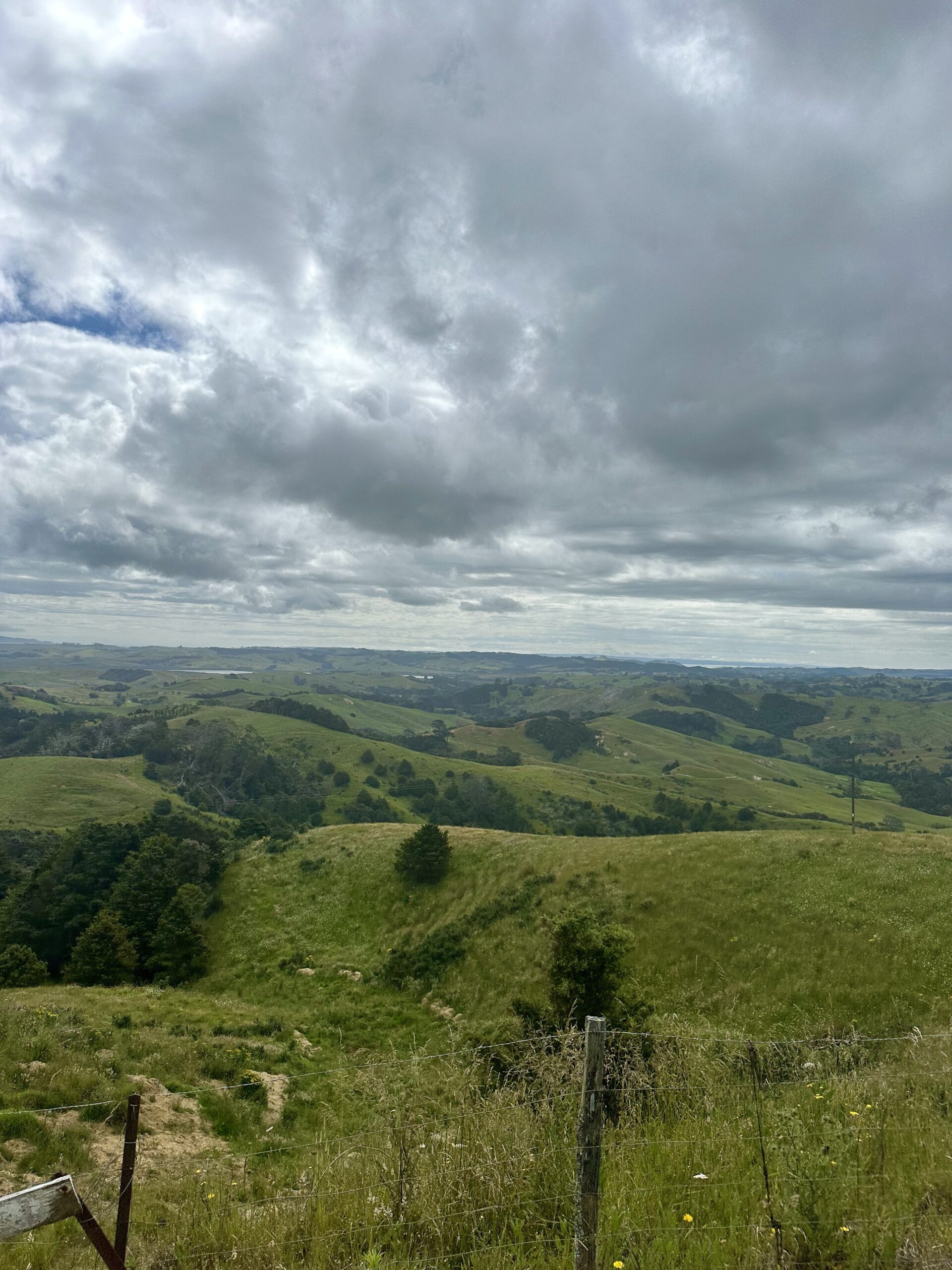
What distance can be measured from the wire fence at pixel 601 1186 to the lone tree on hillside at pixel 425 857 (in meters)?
39.9

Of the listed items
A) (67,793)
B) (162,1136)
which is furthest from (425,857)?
(67,793)

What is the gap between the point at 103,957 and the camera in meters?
42.7

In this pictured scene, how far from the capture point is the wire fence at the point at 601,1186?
5.69 m

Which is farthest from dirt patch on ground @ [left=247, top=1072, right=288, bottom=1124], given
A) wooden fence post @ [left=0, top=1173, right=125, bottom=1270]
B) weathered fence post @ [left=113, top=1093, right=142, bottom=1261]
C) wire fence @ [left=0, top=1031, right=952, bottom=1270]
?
wooden fence post @ [left=0, top=1173, right=125, bottom=1270]

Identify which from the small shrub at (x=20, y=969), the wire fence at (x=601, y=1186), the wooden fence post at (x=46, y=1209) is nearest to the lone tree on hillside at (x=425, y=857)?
the small shrub at (x=20, y=969)

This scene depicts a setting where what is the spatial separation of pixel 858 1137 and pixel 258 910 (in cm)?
5368

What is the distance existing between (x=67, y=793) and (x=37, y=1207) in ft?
525

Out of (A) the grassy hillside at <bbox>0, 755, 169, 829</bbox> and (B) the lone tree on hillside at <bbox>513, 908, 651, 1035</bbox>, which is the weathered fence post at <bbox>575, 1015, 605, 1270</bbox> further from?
(A) the grassy hillside at <bbox>0, 755, 169, 829</bbox>

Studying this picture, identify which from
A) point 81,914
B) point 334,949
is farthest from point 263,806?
point 334,949

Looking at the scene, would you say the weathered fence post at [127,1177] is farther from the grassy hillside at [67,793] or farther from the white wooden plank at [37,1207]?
the grassy hillside at [67,793]

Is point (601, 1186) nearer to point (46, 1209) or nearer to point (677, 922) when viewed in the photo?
Answer: point (46, 1209)

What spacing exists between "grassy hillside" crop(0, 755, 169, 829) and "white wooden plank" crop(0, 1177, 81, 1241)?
139m

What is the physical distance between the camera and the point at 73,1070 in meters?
16.9

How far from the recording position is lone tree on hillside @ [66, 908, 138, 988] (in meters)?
42.2
